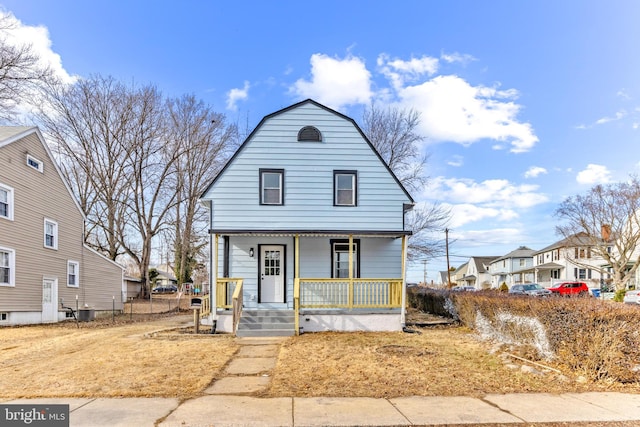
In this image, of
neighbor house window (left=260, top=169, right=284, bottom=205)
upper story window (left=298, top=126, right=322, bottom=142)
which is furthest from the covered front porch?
upper story window (left=298, top=126, right=322, bottom=142)

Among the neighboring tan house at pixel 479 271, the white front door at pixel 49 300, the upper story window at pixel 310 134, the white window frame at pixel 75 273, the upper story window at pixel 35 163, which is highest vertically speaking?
the upper story window at pixel 310 134

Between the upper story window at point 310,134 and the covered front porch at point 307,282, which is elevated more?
the upper story window at point 310,134

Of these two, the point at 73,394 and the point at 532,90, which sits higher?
the point at 532,90

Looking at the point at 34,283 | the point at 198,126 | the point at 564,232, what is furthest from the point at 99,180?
the point at 564,232

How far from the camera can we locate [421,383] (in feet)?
20.9

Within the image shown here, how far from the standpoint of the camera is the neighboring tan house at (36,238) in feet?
51.3

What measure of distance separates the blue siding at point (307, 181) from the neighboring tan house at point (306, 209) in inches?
1.2

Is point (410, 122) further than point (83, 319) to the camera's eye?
Yes

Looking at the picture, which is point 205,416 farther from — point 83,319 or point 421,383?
point 83,319

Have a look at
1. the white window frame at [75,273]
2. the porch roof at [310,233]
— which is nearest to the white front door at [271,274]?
the porch roof at [310,233]

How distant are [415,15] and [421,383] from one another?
11.4m

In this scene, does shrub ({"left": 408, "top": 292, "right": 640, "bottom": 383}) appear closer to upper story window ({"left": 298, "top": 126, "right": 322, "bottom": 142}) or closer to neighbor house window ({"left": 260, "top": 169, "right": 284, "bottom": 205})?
neighbor house window ({"left": 260, "top": 169, "right": 284, "bottom": 205})

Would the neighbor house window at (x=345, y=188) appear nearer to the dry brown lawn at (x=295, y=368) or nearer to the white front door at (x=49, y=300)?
the dry brown lawn at (x=295, y=368)

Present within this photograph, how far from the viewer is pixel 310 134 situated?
14.0m
